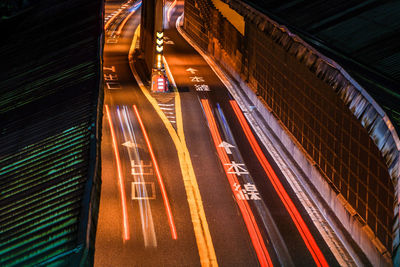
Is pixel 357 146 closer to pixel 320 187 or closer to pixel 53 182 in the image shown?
pixel 320 187

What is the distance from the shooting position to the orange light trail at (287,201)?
22.3m

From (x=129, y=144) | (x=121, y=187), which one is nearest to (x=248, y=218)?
(x=121, y=187)

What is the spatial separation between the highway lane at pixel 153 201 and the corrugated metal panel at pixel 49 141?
5.56 metres

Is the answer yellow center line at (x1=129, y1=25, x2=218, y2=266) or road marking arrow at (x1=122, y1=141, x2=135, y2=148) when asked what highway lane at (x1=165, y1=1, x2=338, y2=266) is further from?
road marking arrow at (x1=122, y1=141, x2=135, y2=148)

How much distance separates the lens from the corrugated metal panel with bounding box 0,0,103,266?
36.7 ft

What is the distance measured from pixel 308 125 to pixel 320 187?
3709mm

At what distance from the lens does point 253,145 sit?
3297 centimetres

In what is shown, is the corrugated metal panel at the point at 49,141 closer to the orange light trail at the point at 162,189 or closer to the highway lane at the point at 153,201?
the highway lane at the point at 153,201

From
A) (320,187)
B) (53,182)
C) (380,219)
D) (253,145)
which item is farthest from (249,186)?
(53,182)

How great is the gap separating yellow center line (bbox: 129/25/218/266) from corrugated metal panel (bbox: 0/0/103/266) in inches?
282

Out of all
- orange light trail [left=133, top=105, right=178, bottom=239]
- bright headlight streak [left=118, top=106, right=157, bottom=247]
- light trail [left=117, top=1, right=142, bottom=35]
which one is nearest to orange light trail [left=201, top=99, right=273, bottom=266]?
orange light trail [left=133, top=105, right=178, bottom=239]

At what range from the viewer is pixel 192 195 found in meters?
26.8

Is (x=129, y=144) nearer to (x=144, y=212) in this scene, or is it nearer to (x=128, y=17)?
(x=144, y=212)

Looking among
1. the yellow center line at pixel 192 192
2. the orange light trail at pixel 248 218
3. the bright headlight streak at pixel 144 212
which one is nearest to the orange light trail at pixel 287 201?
the orange light trail at pixel 248 218
